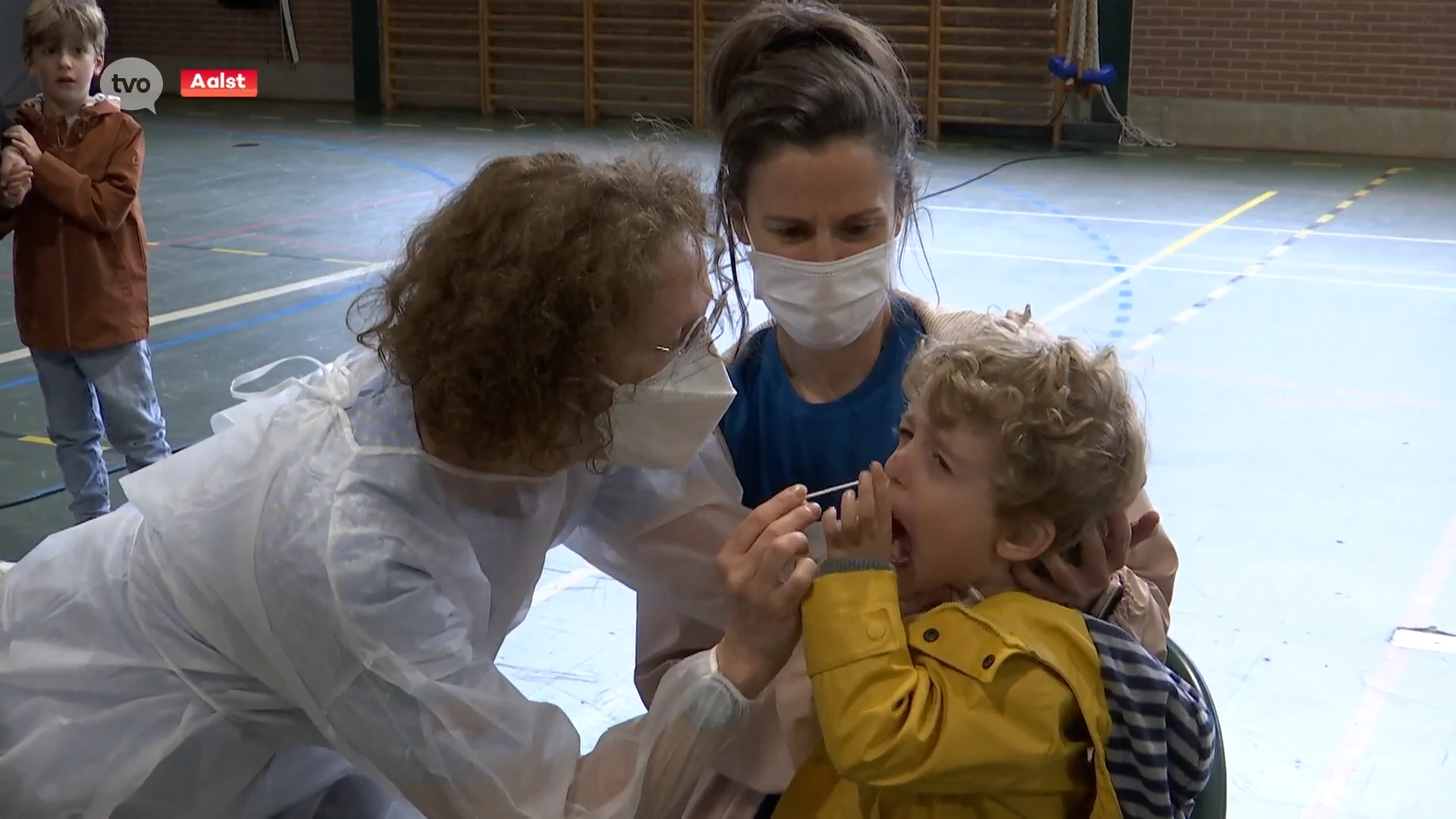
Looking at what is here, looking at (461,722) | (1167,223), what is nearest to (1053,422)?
(461,722)

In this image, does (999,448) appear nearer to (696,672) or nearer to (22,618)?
(696,672)

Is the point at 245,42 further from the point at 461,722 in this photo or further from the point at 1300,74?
the point at 461,722

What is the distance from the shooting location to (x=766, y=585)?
4.79 ft

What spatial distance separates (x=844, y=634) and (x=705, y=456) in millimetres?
513

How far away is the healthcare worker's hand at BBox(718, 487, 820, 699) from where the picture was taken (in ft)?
4.77

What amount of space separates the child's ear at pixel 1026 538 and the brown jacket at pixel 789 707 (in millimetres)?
119

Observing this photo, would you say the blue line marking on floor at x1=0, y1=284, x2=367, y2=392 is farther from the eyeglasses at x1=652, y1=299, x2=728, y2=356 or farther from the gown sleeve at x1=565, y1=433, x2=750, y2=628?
the eyeglasses at x1=652, y1=299, x2=728, y2=356

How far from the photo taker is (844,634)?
4.61 ft

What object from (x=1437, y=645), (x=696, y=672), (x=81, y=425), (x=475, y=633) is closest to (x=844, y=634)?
(x=696, y=672)

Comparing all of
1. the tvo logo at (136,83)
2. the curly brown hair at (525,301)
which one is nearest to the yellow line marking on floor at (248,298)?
the curly brown hair at (525,301)

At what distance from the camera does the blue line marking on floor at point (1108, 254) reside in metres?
5.99

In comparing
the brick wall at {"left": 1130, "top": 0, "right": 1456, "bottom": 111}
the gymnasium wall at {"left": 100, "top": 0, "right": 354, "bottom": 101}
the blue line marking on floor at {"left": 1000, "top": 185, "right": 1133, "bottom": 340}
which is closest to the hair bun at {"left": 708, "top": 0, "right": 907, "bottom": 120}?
the blue line marking on floor at {"left": 1000, "top": 185, "right": 1133, "bottom": 340}

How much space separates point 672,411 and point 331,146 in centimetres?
1068

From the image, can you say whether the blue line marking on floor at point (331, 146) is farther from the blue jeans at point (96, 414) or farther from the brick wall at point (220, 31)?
the blue jeans at point (96, 414)
